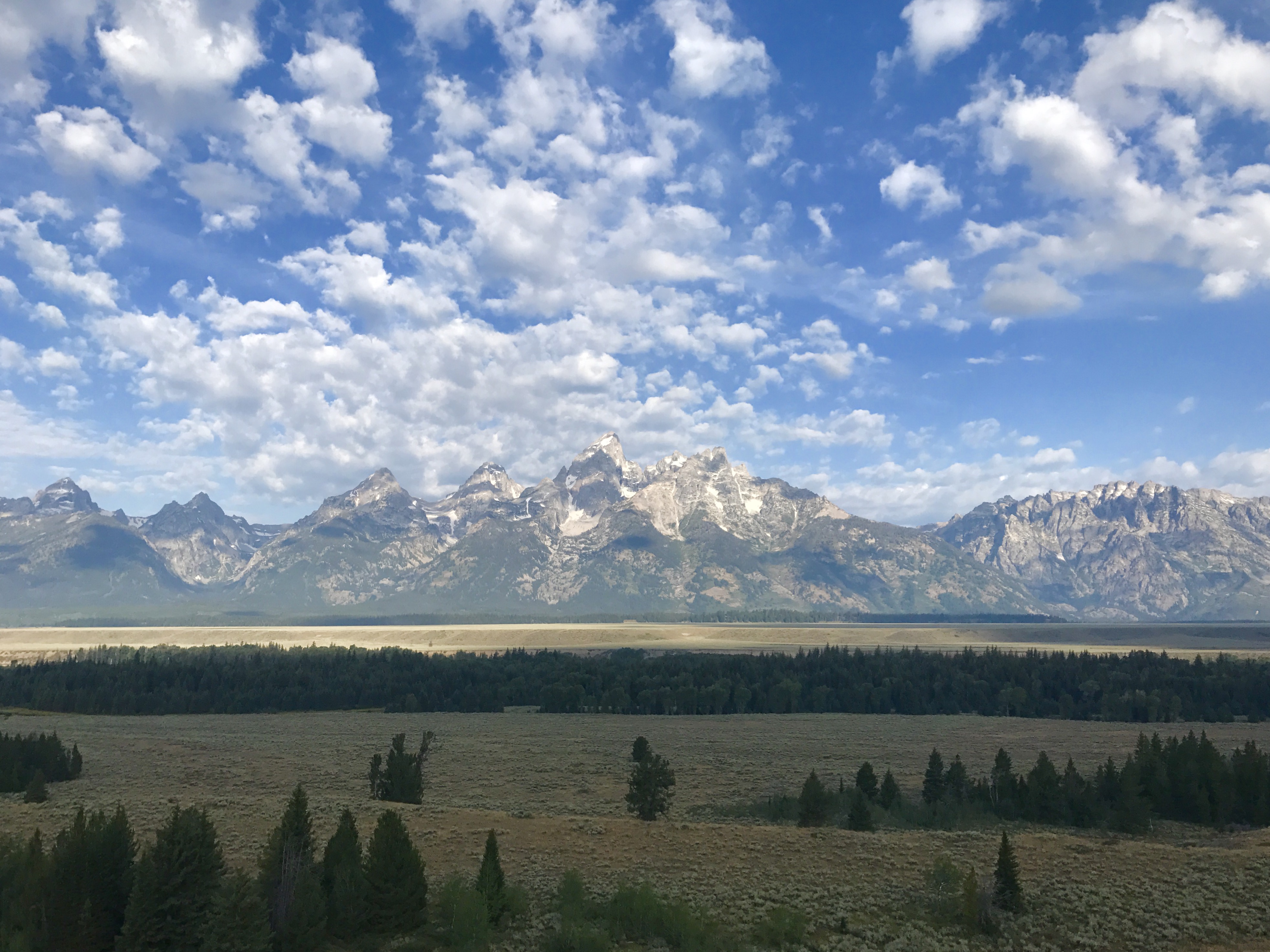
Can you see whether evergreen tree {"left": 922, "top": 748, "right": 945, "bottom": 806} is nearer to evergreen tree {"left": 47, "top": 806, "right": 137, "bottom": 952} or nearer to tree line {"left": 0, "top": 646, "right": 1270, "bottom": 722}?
evergreen tree {"left": 47, "top": 806, "right": 137, "bottom": 952}

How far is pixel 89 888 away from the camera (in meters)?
27.9

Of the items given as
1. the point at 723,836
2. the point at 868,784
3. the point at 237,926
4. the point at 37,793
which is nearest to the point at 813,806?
the point at 723,836

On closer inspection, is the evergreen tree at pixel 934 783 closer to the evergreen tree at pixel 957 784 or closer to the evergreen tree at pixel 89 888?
the evergreen tree at pixel 957 784

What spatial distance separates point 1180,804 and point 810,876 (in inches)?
1268

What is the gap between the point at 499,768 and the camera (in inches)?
2694

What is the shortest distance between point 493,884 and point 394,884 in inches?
139

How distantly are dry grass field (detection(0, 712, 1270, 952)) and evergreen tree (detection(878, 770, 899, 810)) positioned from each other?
8.21 meters

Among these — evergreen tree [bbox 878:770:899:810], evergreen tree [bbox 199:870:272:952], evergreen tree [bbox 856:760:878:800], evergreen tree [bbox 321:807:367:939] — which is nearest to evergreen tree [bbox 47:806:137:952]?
evergreen tree [bbox 199:870:272:952]

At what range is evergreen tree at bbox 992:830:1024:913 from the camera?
3122 centimetres

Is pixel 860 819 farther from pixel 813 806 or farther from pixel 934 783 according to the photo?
pixel 934 783

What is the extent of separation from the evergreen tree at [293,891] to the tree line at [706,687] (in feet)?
305

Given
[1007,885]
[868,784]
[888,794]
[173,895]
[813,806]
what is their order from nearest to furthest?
[173,895] < [1007,885] < [813,806] < [888,794] < [868,784]

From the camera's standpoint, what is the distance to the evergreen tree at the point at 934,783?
2126 inches

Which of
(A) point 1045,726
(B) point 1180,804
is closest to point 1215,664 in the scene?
(A) point 1045,726
